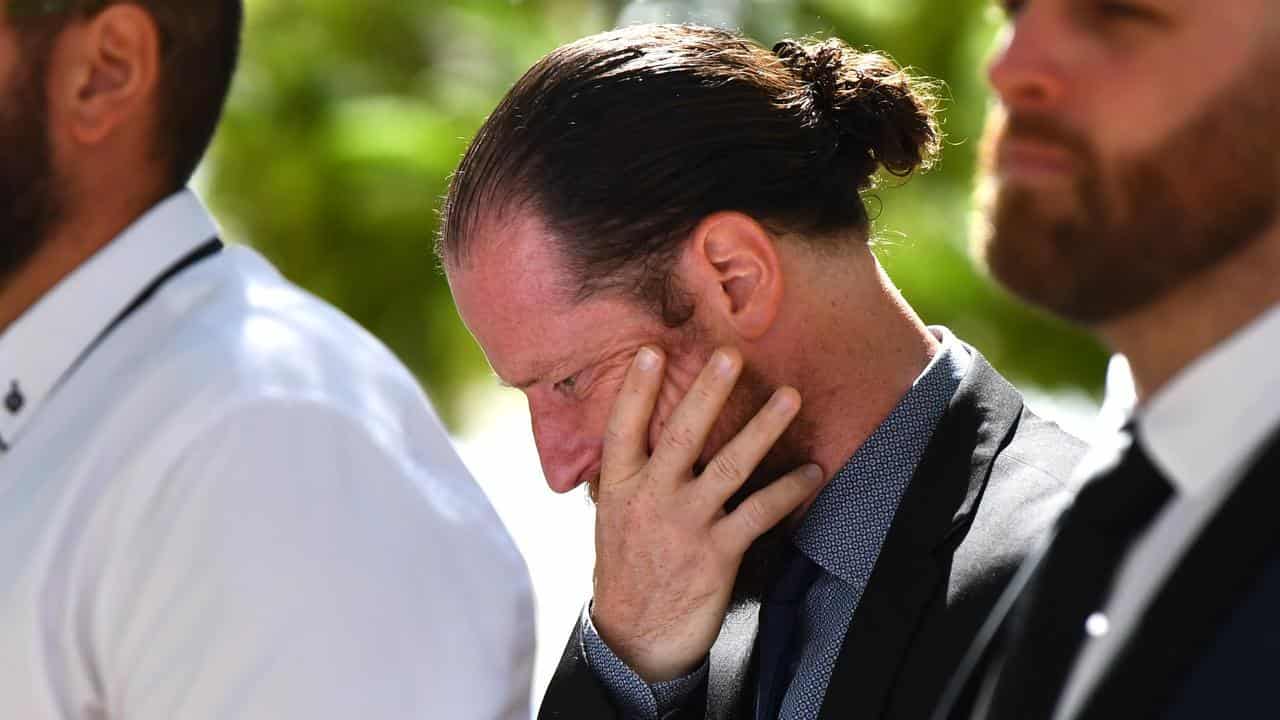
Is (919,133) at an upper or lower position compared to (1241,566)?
lower

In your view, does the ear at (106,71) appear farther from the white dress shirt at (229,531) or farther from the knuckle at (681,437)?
the knuckle at (681,437)

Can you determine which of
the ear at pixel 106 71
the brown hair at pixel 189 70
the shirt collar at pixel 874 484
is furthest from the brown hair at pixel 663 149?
the ear at pixel 106 71

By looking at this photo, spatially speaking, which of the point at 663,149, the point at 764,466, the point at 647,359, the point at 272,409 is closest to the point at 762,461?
the point at 764,466

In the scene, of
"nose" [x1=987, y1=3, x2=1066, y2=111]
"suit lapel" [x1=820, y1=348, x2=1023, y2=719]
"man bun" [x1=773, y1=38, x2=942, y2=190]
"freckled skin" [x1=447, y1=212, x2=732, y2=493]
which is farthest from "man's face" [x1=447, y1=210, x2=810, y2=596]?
"nose" [x1=987, y1=3, x2=1066, y2=111]

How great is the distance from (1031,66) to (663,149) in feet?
Result: 3.24

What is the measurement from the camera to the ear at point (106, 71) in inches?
76.6

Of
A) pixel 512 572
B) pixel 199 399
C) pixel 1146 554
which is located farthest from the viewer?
pixel 512 572

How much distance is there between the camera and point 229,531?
174 centimetres

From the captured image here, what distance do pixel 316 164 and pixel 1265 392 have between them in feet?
16.7

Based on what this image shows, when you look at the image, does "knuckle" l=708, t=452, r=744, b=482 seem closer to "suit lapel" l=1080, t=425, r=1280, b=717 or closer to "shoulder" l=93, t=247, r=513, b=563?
"shoulder" l=93, t=247, r=513, b=563

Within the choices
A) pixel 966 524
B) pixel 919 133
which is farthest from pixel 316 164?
pixel 966 524

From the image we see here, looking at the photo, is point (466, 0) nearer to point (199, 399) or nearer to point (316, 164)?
point (316, 164)

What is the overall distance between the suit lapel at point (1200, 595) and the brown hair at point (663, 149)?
119cm

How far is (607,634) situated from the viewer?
2.57 m
